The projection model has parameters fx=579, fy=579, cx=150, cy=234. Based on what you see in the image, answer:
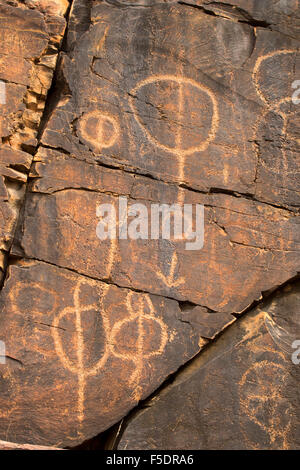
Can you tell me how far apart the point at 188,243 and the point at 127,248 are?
431mm

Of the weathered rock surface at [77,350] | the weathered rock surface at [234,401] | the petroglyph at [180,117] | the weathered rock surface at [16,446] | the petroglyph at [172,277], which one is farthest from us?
the petroglyph at [180,117]

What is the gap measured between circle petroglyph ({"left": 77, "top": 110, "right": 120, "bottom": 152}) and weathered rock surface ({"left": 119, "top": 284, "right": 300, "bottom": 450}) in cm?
159

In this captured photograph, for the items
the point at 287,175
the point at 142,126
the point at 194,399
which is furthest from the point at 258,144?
the point at 194,399

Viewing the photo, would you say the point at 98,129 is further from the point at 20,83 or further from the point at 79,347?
the point at 79,347

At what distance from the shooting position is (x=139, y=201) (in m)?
4.03

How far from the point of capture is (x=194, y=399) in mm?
3895

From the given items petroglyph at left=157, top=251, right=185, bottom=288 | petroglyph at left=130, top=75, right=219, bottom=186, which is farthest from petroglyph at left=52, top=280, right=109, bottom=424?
petroglyph at left=130, top=75, right=219, bottom=186

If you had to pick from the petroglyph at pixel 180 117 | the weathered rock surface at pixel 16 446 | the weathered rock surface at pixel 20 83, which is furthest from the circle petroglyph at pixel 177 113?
the weathered rock surface at pixel 16 446

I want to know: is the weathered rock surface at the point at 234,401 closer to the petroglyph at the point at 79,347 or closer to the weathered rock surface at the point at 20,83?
the petroglyph at the point at 79,347

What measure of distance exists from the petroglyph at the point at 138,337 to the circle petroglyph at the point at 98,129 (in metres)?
1.06

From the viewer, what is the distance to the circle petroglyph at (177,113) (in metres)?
4.14

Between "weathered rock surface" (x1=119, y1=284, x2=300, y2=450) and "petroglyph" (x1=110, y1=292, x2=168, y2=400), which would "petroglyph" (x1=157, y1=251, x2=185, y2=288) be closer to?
"petroglyph" (x1=110, y1=292, x2=168, y2=400)

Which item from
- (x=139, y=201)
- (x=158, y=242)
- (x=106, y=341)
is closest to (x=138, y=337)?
(x=106, y=341)
